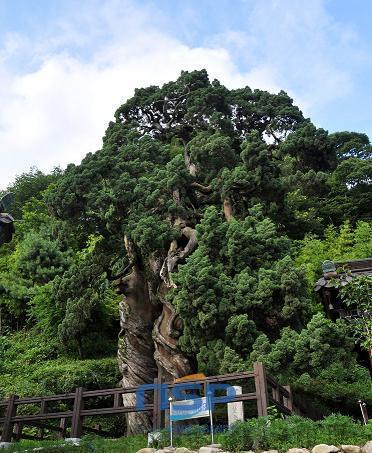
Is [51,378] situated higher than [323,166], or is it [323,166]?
[323,166]

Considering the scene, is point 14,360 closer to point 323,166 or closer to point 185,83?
point 185,83

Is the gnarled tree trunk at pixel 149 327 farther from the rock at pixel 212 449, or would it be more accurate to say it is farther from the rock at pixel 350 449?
the rock at pixel 350 449

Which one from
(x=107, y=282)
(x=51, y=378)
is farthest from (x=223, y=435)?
(x=107, y=282)

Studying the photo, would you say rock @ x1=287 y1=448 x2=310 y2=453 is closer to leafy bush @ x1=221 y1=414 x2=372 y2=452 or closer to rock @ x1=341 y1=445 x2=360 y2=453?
leafy bush @ x1=221 y1=414 x2=372 y2=452

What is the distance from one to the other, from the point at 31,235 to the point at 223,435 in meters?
A: 16.9

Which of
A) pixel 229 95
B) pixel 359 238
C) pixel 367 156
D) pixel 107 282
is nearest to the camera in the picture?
pixel 107 282

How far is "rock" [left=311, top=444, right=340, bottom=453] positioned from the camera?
596cm

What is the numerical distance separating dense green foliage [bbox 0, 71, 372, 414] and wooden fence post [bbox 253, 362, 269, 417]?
3.13m

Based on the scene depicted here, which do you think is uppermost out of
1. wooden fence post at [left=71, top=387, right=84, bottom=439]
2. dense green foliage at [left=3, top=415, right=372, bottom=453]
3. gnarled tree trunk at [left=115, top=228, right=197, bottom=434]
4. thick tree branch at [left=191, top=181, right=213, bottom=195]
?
thick tree branch at [left=191, top=181, right=213, bottom=195]

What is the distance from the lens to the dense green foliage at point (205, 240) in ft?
38.5

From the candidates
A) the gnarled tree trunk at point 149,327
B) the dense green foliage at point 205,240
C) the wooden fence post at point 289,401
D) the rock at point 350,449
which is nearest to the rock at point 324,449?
the rock at point 350,449

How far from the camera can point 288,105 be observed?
25.2 meters

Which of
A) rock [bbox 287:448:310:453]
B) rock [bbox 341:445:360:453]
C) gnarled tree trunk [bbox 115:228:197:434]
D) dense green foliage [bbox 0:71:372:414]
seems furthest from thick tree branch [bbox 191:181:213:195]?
rock [bbox 341:445:360:453]

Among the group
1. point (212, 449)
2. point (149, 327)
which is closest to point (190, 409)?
point (212, 449)
